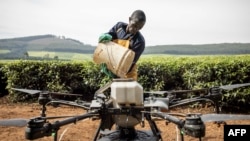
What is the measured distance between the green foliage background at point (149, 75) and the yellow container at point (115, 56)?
359 inches

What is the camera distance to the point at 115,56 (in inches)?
144

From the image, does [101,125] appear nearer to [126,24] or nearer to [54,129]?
[54,129]

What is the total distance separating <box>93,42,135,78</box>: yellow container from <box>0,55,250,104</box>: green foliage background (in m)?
9.13

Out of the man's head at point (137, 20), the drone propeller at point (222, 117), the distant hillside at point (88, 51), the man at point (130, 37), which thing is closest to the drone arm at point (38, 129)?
the drone propeller at point (222, 117)

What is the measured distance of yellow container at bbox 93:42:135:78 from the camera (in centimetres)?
365

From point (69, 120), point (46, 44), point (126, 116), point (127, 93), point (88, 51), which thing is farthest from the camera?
point (46, 44)

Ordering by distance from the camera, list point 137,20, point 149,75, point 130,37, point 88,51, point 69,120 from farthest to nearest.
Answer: point 88,51 < point 149,75 < point 130,37 < point 137,20 < point 69,120

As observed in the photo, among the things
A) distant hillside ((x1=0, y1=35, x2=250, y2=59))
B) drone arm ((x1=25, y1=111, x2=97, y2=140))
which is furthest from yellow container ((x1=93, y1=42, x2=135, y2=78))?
distant hillside ((x1=0, y1=35, x2=250, y2=59))

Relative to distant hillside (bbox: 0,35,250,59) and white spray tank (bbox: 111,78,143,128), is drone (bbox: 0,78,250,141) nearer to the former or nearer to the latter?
white spray tank (bbox: 111,78,143,128)

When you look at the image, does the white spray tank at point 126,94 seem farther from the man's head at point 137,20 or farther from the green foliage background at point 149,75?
the green foliage background at point 149,75

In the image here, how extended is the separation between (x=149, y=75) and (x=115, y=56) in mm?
10057

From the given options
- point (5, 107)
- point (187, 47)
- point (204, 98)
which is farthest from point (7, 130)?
point (187, 47)

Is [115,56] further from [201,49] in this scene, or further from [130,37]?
[201,49]

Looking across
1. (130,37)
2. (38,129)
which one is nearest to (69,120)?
(38,129)
